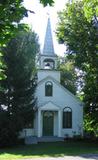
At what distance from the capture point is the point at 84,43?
37.8 meters

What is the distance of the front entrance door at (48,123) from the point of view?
39938 millimetres

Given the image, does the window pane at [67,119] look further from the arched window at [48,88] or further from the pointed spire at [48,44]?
the pointed spire at [48,44]

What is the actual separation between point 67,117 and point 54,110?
1813 mm

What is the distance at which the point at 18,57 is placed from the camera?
3441 centimetres

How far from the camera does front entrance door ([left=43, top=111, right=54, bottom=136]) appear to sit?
3994 centimetres

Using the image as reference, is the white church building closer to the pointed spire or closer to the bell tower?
the bell tower

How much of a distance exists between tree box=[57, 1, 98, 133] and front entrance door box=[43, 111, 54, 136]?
163 inches

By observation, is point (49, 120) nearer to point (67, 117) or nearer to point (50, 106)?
point (50, 106)

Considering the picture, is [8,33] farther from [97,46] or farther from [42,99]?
[42,99]

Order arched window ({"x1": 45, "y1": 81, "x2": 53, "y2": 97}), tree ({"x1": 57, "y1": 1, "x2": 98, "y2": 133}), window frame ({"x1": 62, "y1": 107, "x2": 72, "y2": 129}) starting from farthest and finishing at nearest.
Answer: arched window ({"x1": 45, "y1": 81, "x2": 53, "y2": 97}) → window frame ({"x1": 62, "y1": 107, "x2": 72, "y2": 129}) → tree ({"x1": 57, "y1": 1, "x2": 98, "y2": 133})

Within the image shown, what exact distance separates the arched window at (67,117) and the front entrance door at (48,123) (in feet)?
4.23

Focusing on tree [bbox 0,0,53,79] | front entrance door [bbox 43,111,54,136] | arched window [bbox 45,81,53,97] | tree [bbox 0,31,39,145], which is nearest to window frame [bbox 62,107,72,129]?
front entrance door [bbox 43,111,54,136]

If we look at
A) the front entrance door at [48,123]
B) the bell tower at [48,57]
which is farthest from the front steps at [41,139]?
the bell tower at [48,57]

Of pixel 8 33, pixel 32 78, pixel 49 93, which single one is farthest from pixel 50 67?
pixel 8 33
